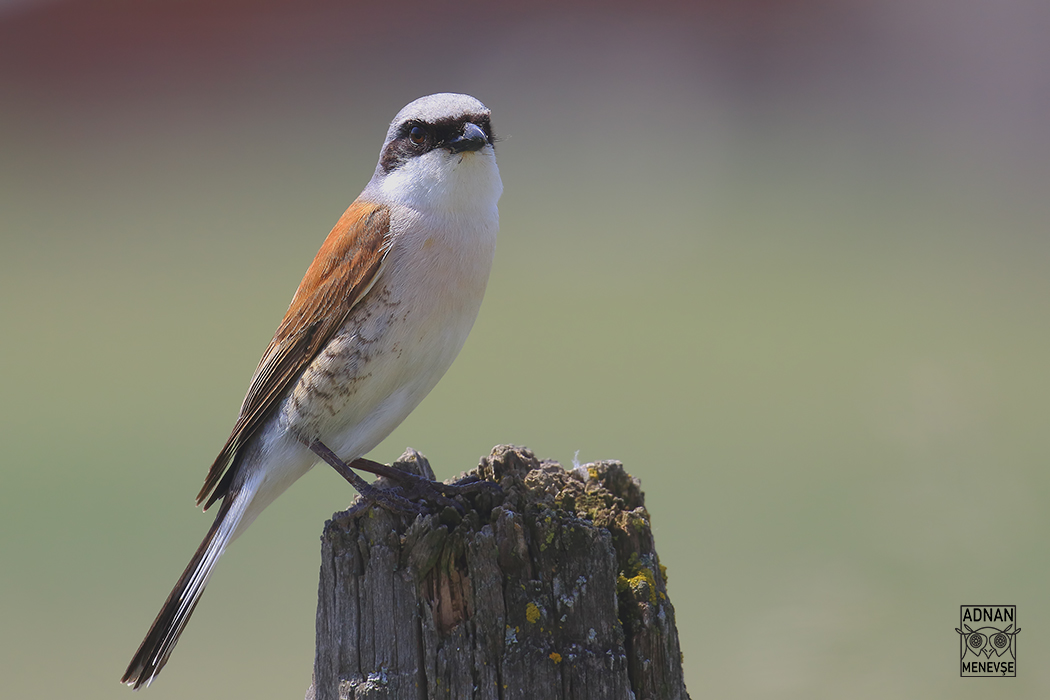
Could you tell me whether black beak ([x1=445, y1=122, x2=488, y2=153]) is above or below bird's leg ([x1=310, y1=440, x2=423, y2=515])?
above

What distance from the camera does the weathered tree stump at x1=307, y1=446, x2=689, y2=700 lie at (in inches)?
102

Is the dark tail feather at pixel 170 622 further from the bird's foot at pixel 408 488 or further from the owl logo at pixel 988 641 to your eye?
the owl logo at pixel 988 641

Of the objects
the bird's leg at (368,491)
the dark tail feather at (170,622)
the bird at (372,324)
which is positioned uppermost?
the bird at (372,324)

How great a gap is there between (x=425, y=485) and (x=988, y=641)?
2.89 meters

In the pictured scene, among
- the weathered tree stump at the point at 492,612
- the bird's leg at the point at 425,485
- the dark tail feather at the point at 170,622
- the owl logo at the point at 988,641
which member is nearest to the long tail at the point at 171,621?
the dark tail feather at the point at 170,622

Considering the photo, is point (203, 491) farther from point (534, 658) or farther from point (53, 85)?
point (53, 85)

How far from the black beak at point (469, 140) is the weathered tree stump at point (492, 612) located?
144cm

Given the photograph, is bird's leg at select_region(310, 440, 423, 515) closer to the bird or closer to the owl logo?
the bird

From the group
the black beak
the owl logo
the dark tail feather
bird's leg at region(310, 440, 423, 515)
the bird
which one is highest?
the black beak

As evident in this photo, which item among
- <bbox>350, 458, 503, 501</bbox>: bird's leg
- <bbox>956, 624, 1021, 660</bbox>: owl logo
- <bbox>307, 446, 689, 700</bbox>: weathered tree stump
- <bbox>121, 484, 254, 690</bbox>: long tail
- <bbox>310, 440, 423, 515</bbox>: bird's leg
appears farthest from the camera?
<bbox>956, 624, 1021, 660</bbox>: owl logo

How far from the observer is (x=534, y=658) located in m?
2.58

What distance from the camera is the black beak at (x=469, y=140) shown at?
11.5 ft

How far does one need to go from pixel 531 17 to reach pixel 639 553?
22587 mm

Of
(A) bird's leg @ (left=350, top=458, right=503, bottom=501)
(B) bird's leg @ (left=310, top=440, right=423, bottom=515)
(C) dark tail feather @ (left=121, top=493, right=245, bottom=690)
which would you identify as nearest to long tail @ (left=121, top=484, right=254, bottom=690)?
(C) dark tail feather @ (left=121, top=493, right=245, bottom=690)
